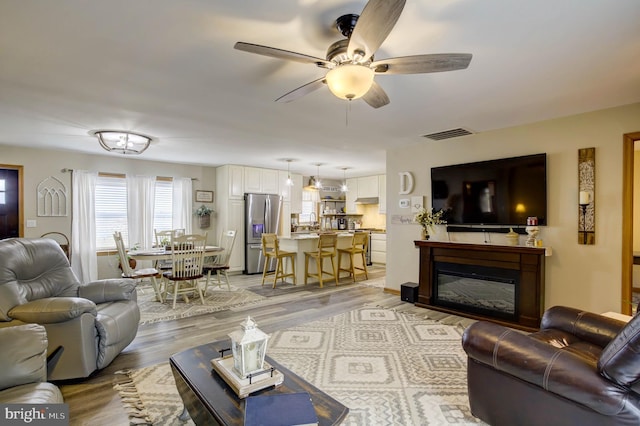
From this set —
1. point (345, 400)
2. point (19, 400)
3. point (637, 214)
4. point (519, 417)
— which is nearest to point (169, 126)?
point (19, 400)

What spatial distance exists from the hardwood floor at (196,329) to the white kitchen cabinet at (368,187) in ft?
10.2

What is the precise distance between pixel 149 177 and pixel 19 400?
5.66m

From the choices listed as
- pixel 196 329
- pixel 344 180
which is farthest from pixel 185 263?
pixel 344 180

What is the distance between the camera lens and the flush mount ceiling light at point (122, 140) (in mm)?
4219

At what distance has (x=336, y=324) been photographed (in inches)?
150

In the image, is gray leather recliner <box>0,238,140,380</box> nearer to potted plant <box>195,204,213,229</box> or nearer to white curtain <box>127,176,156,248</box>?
white curtain <box>127,176,156,248</box>

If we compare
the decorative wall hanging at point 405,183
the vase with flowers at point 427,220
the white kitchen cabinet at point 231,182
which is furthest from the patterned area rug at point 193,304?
the decorative wall hanging at point 405,183

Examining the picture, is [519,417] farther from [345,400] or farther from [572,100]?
[572,100]

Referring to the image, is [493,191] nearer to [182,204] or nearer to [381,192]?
[381,192]

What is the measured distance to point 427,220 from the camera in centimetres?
467

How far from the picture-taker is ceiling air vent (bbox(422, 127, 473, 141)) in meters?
4.24

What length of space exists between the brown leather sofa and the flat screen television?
1.90m

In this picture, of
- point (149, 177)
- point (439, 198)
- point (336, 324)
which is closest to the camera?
point (336, 324)

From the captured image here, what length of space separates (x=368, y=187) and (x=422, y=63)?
693 centimetres
